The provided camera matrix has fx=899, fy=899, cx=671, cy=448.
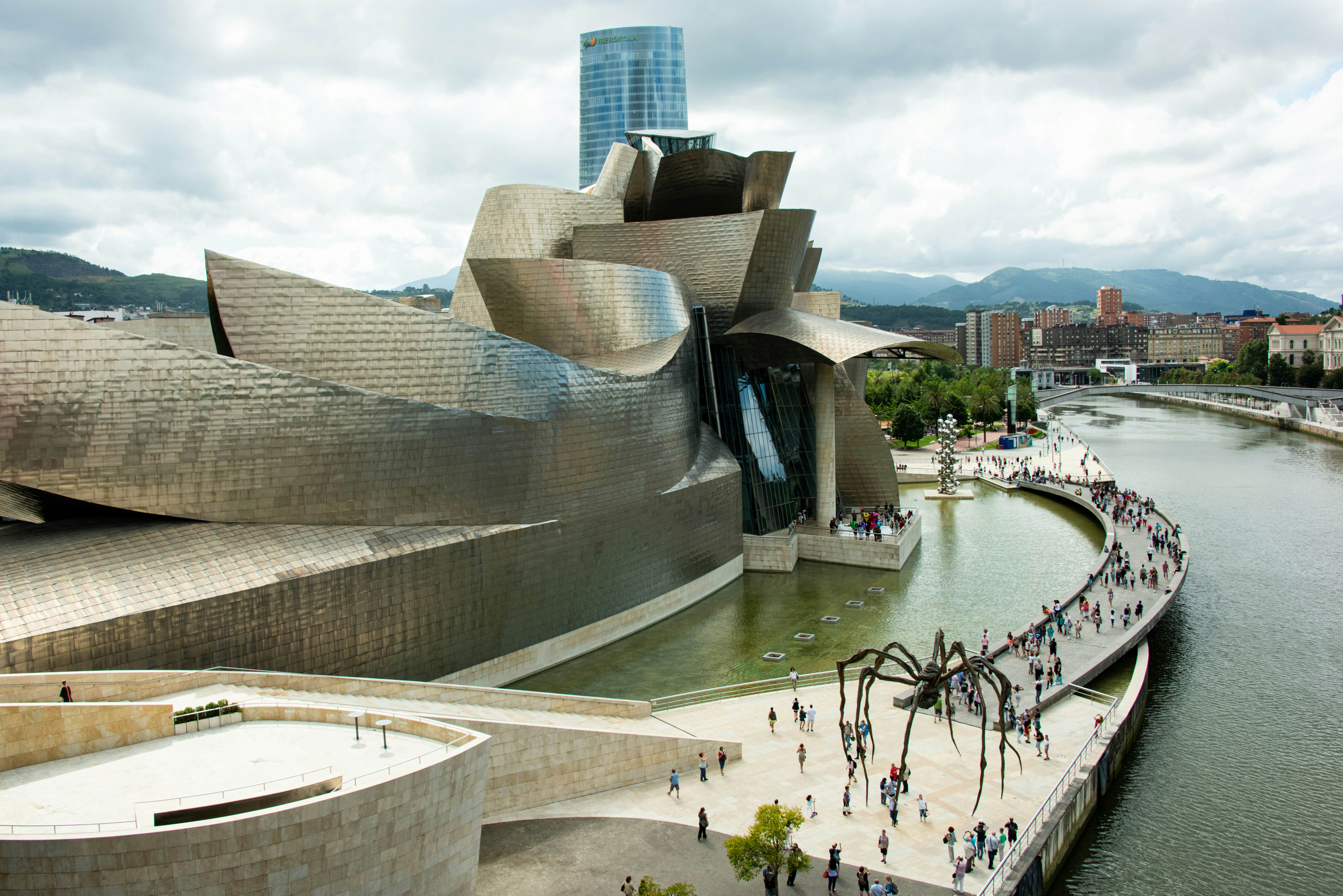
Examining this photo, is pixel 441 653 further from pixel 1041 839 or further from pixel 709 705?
pixel 1041 839

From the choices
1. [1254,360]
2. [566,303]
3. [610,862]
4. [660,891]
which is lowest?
[610,862]

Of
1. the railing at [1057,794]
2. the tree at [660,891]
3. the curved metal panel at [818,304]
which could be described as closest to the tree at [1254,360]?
the curved metal panel at [818,304]

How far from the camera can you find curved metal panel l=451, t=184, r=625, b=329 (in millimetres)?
38281

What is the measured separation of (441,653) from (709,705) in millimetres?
6914

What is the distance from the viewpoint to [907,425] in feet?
261

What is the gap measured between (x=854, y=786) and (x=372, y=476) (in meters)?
12.9

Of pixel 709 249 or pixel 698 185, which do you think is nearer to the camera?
pixel 709 249

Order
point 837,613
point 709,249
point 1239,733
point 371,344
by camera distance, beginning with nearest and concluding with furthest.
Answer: point 371,344 < point 1239,733 < point 837,613 < point 709,249

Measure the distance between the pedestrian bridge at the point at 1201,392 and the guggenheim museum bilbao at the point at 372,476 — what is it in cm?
9088

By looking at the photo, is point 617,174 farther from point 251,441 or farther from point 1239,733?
point 1239,733

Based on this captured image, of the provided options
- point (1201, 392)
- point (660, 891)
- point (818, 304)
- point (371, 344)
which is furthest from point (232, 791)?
point (1201, 392)

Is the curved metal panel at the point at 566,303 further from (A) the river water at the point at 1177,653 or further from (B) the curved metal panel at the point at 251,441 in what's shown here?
(A) the river water at the point at 1177,653

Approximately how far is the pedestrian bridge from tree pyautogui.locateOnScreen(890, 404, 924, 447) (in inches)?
2147

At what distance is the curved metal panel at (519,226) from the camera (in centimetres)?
3828
